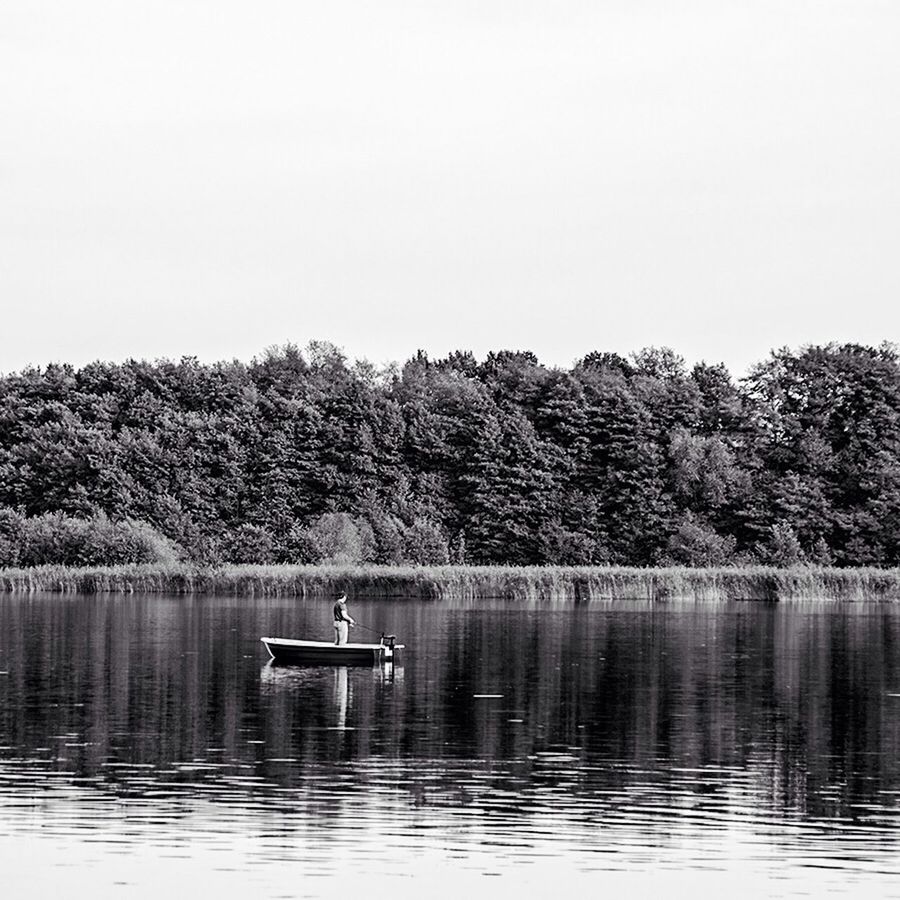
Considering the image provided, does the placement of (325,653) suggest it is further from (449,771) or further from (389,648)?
(449,771)

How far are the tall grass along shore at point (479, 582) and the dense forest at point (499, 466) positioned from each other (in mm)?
12934

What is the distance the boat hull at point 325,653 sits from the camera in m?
38.3

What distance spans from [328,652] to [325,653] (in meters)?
0.07

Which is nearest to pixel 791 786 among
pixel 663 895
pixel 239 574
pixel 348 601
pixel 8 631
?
pixel 663 895

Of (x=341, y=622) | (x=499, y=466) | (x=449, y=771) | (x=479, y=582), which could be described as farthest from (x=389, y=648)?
(x=499, y=466)

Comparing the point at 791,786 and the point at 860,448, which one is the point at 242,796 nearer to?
the point at 791,786

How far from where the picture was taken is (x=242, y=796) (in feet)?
68.9

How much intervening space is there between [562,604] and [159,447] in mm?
31562

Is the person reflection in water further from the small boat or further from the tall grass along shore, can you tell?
the tall grass along shore

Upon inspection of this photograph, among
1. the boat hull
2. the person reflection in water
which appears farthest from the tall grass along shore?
the boat hull

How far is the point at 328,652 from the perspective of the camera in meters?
38.8

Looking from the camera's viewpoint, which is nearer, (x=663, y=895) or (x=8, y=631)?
(x=663, y=895)

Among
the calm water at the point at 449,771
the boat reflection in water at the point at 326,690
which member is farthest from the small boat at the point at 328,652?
the calm water at the point at 449,771

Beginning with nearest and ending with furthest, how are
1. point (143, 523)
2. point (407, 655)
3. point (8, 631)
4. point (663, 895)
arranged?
point (663, 895) → point (407, 655) → point (8, 631) → point (143, 523)
